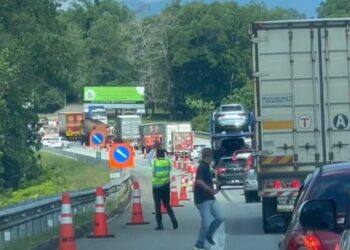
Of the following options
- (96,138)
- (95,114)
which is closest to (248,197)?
(96,138)

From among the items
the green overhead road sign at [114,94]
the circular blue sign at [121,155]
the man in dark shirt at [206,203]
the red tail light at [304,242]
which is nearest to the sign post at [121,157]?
the circular blue sign at [121,155]

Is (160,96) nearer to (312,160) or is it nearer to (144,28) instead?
(144,28)

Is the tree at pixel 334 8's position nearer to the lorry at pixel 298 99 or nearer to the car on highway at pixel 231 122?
the car on highway at pixel 231 122

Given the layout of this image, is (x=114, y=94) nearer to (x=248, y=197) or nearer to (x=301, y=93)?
(x=248, y=197)

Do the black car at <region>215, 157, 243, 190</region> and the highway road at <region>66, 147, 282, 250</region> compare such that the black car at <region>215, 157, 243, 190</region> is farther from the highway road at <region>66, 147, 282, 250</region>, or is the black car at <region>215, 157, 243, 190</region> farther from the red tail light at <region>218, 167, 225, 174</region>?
the highway road at <region>66, 147, 282, 250</region>

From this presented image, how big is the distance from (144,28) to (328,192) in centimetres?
12242

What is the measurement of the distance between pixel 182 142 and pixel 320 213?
8173cm

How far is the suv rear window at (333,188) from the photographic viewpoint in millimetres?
10641

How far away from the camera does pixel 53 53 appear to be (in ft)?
171

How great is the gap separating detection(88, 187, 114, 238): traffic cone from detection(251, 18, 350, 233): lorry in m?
2.76

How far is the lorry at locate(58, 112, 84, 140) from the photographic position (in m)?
118

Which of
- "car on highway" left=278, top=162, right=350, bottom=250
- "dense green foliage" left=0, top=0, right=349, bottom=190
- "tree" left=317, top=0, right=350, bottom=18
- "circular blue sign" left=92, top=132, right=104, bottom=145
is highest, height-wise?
"tree" left=317, top=0, right=350, bottom=18

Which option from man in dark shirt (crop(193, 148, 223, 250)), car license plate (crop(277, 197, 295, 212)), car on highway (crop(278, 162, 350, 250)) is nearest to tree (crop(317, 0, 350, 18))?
car license plate (crop(277, 197, 295, 212))

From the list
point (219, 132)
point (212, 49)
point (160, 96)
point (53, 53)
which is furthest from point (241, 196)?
point (160, 96)
